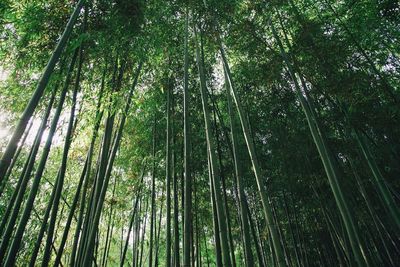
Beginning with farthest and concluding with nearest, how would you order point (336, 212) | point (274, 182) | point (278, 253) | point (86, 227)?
1. point (274, 182)
2. point (336, 212)
3. point (86, 227)
4. point (278, 253)

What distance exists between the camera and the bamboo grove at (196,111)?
3023mm

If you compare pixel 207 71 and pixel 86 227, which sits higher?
pixel 207 71

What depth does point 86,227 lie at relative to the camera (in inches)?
125

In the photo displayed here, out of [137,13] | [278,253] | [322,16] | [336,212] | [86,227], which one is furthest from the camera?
[336,212]

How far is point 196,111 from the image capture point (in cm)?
609

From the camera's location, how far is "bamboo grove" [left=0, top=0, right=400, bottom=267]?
302cm

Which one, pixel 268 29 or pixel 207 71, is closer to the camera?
pixel 268 29

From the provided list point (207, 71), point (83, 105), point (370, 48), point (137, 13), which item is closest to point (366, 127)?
point (370, 48)

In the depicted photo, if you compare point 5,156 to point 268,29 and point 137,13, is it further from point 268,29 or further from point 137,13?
point 268,29

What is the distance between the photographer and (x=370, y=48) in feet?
15.8

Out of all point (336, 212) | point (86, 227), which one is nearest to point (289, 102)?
point (336, 212)

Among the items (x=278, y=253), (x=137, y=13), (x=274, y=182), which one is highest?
(x=137, y=13)

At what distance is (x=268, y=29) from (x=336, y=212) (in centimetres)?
353

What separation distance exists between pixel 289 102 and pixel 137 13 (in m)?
3.51
